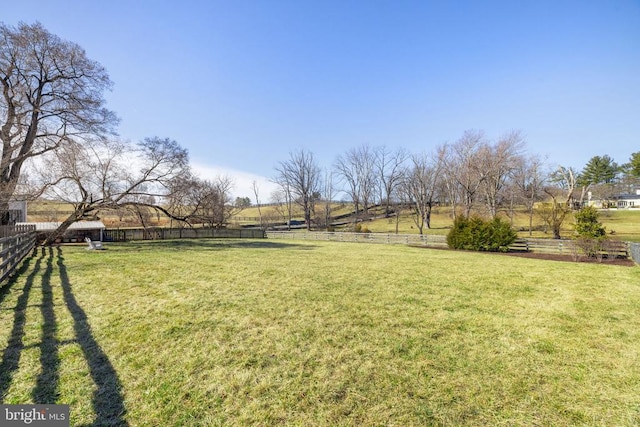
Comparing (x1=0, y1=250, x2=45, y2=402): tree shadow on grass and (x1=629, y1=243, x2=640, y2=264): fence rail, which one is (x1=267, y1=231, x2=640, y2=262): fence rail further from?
(x1=0, y1=250, x2=45, y2=402): tree shadow on grass

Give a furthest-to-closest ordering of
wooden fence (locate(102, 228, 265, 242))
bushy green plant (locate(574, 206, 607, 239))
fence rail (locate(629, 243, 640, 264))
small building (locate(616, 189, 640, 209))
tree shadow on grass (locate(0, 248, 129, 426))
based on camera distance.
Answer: small building (locate(616, 189, 640, 209))
wooden fence (locate(102, 228, 265, 242))
bushy green plant (locate(574, 206, 607, 239))
fence rail (locate(629, 243, 640, 264))
tree shadow on grass (locate(0, 248, 129, 426))

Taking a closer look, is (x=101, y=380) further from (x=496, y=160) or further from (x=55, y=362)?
(x=496, y=160)

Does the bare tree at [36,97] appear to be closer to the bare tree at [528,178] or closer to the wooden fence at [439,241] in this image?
the wooden fence at [439,241]

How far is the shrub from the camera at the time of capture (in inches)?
755

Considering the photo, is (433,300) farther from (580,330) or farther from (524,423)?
(524,423)

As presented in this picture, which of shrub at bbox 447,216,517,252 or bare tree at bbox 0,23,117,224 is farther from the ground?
bare tree at bbox 0,23,117,224

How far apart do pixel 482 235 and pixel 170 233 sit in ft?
94.7

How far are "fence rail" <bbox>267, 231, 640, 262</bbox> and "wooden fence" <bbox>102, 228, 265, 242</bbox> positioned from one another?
11.5 ft

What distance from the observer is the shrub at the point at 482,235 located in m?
19.2

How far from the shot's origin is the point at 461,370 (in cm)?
387

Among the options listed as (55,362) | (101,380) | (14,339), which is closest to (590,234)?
(101,380)

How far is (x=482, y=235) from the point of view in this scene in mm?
19688

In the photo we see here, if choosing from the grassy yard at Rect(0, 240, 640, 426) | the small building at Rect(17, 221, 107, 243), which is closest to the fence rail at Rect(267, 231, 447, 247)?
the grassy yard at Rect(0, 240, 640, 426)

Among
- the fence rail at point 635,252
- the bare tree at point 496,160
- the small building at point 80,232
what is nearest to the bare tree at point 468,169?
the bare tree at point 496,160
